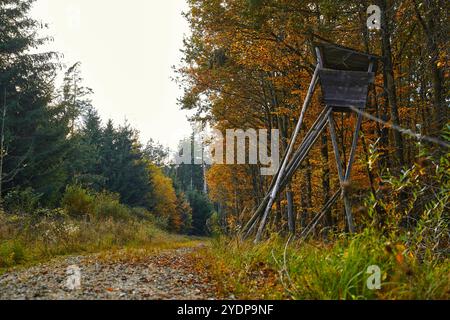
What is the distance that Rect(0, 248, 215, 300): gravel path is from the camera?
13.1ft

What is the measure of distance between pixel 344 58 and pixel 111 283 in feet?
21.3

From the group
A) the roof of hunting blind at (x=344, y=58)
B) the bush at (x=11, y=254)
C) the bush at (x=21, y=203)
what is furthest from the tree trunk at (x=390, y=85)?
the bush at (x=21, y=203)

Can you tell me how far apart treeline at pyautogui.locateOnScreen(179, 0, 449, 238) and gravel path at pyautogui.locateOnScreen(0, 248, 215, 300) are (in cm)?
218

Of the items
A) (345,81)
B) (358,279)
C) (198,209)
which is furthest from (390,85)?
(198,209)

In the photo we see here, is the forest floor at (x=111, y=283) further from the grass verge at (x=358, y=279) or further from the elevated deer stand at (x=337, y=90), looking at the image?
the elevated deer stand at (x=337, y=90)

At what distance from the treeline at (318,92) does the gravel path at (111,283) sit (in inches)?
85.8

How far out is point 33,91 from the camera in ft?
71.7

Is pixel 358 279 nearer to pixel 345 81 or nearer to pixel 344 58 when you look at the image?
pixel 345 81

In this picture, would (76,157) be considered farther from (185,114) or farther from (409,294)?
(409,294)

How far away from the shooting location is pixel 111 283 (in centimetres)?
477

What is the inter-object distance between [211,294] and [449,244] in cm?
292

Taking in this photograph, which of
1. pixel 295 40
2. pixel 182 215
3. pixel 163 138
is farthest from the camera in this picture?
pixel 163 138

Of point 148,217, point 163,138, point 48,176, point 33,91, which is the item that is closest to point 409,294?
point 48,176

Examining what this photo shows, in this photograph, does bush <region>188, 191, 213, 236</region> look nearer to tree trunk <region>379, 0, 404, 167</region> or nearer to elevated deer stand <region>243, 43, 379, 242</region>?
tree trunk <region>379, 0, 404, 167</region>
